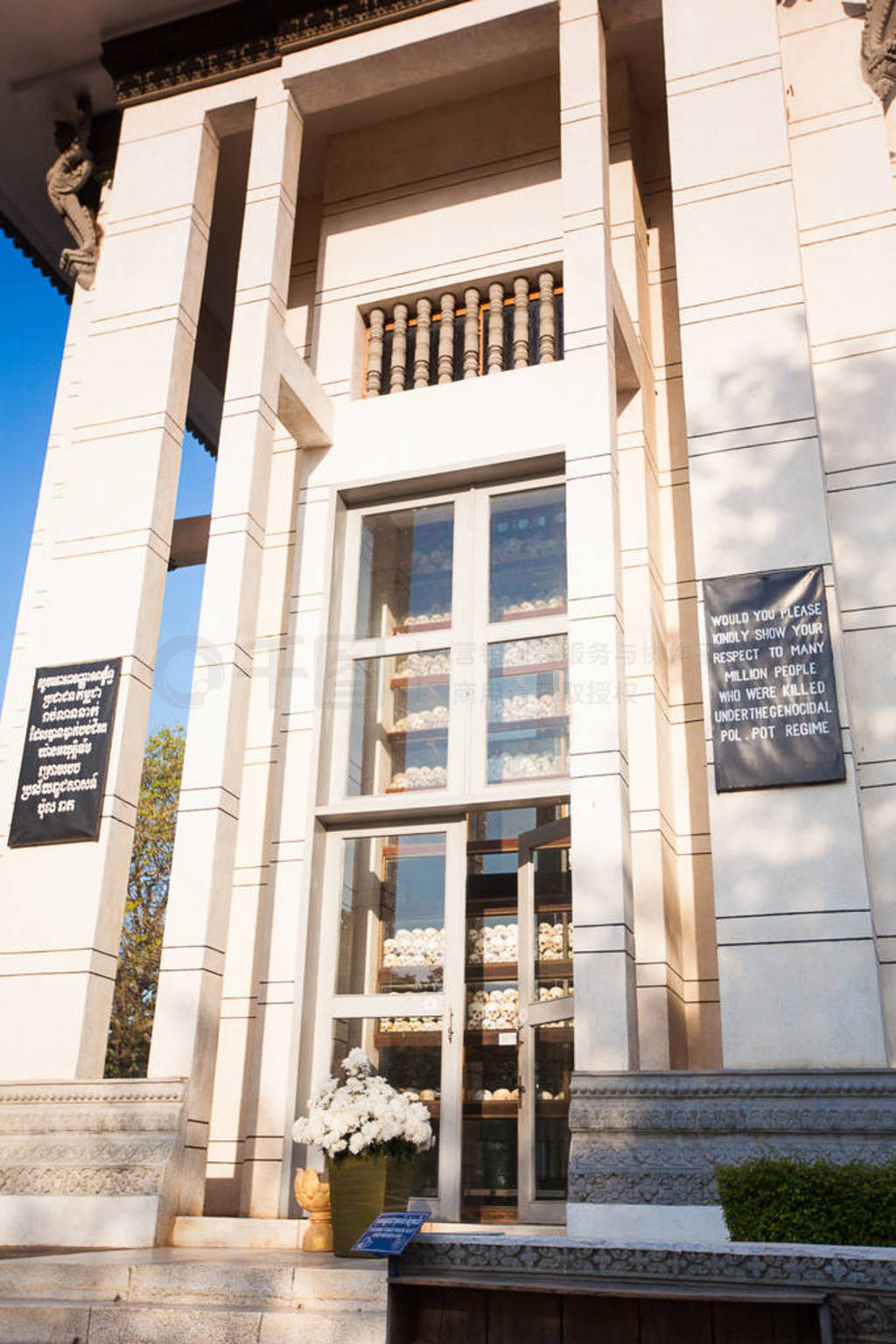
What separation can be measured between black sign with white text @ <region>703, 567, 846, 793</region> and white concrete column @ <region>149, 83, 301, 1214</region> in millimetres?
3228

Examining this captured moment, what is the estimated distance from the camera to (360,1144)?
6176 mm

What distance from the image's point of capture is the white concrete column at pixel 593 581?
6859 mm

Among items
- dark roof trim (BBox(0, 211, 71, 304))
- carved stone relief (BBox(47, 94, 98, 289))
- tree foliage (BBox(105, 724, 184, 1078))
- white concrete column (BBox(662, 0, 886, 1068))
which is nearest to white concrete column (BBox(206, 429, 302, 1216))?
carved stone relief (BBox(47, 94, 98, 289))

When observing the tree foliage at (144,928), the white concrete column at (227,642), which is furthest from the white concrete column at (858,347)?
the tree foliage at (144,928)

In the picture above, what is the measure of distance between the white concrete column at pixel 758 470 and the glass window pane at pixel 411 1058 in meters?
2.29

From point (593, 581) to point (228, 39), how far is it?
6.49 m

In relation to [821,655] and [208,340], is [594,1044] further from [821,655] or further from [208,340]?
[208,340]

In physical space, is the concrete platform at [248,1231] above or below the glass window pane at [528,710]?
below

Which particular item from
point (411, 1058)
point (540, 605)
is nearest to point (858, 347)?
point (540, 605)

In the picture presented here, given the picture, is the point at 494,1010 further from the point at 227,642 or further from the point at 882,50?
the point at 882,50

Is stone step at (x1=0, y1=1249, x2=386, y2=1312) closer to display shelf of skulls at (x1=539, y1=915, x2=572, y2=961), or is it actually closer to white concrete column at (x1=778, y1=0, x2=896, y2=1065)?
display shelf of skulls at (x1=539, y1=915, x2=572, y2=961)

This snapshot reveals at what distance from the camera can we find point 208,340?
562 inches

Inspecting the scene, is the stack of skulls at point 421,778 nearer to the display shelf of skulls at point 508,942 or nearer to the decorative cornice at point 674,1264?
the display shelf of skulls at point 508,942

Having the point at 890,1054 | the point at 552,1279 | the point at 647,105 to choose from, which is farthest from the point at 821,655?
the point at 647,105
